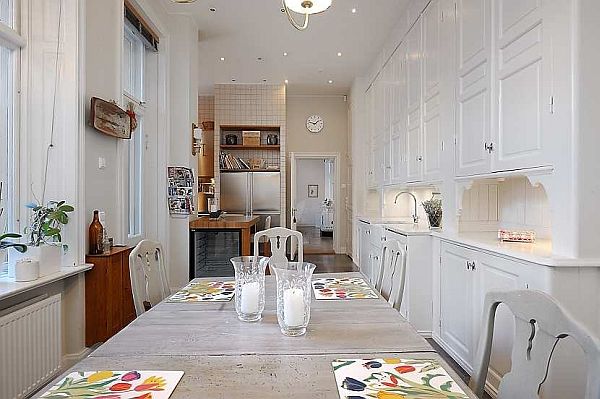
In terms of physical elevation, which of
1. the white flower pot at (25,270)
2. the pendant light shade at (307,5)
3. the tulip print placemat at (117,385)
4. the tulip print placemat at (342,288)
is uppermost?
the pendant light shade at (307,5)

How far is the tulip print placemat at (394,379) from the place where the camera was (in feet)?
3.58

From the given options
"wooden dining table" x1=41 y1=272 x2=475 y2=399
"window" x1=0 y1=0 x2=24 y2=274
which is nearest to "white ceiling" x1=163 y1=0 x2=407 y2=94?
"window" x1=0 y1=0 x2=24 y2=274

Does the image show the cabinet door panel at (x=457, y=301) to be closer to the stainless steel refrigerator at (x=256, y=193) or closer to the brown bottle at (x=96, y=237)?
the brown bottle at (x=96, y=237)

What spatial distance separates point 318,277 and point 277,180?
6341 mm

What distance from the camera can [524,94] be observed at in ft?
8.10

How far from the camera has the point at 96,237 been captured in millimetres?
3250

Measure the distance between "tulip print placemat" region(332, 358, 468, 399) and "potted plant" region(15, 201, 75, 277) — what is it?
2209mm

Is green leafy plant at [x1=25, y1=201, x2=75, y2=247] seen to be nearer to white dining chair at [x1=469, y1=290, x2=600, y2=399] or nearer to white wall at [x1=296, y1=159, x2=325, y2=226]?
white dining chair at [x1=469, y1=290, x2=600, y2=399]

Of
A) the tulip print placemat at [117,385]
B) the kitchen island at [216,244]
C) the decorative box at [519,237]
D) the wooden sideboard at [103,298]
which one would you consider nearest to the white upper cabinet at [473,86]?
the decorative box at [519,237]

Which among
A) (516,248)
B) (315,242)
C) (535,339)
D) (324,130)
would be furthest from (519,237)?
(315,242)

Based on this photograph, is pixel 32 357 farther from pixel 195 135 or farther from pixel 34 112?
pixel 195 135

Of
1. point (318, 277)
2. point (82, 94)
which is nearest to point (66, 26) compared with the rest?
point (82, 94)

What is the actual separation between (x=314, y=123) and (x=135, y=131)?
5.21 m

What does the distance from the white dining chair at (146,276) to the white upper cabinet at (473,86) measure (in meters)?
2.16
